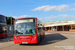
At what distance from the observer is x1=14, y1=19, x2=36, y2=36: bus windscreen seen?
30.8 feet

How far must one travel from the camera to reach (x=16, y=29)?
31.6 ft

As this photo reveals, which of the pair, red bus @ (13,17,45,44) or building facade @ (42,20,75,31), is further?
building facade @ (42,20,75,31)

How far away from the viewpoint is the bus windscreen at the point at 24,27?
370 inches

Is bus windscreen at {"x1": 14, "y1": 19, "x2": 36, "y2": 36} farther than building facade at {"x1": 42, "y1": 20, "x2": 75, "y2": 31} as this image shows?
No

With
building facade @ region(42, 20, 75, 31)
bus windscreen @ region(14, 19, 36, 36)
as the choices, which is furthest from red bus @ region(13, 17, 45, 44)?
building facade @ region(42, 20, 75, 31)

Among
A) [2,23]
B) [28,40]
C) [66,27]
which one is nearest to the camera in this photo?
[28,40]

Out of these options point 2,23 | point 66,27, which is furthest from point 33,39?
point 66,27

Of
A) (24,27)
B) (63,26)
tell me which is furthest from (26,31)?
(63,26)

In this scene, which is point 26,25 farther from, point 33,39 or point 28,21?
point 33,39

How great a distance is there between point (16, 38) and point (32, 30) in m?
1.69

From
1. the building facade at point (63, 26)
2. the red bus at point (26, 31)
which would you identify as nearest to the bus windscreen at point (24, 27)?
the red bus at point (26, 31)

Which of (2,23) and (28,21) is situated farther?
(2,23)

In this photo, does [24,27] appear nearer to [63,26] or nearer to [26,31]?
[26,31]

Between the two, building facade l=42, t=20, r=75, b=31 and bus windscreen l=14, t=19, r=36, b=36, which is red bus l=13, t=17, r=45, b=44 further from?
building facade l=42, t=20, r=75, b=31
